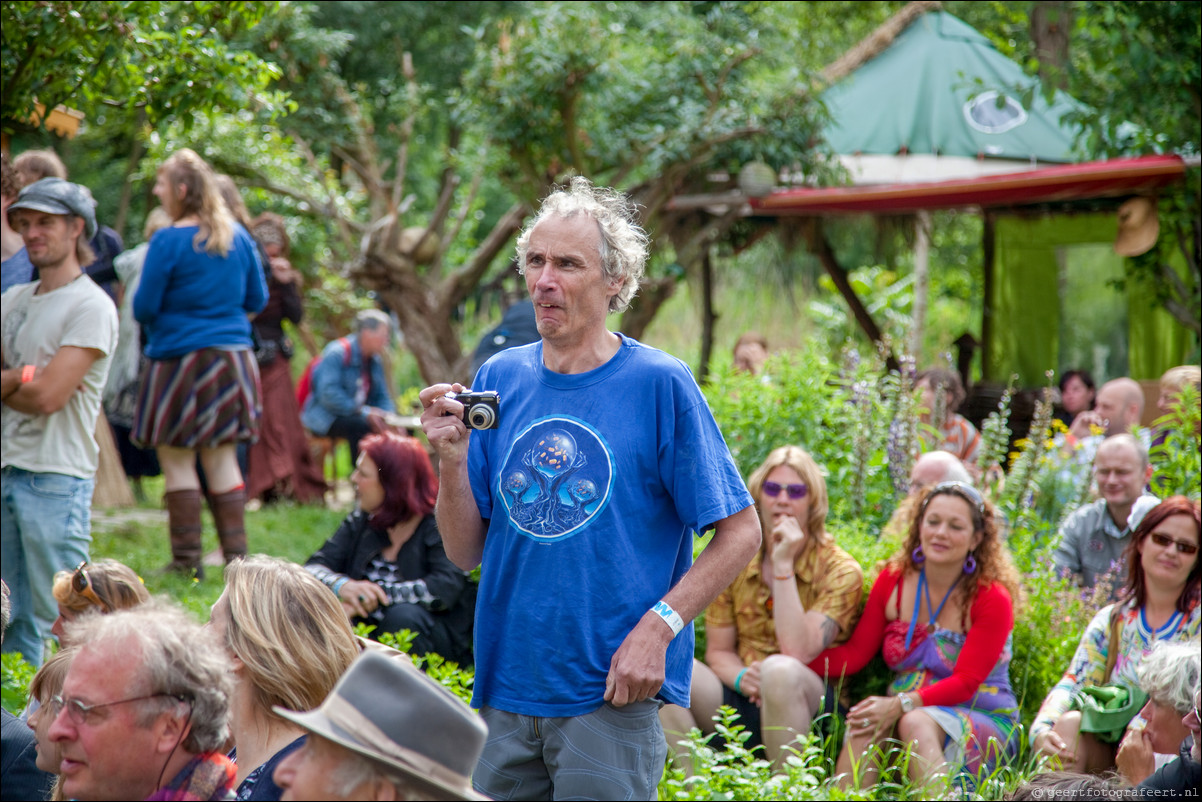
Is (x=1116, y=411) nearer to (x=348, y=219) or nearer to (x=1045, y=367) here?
(x=1045, y=367)

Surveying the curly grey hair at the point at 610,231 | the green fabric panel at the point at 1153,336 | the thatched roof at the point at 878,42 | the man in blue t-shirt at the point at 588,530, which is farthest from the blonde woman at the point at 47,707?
the thatched roof at the point at 878,42

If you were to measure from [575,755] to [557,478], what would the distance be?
60 cm

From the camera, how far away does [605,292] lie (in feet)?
9.16

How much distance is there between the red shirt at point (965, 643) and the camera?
4480mm

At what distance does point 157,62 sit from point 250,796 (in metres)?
3.63

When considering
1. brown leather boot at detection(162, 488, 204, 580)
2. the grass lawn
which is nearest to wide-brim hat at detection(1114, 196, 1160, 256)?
the grass lawn

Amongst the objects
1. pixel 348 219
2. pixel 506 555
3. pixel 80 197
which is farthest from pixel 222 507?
pixel 348 219

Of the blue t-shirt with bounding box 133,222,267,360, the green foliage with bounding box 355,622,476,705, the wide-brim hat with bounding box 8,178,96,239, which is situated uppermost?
the wide-brim hat with bounding box 8,178,96,239

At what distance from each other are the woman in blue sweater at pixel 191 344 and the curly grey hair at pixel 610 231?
353cm

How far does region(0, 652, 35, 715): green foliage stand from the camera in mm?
4332

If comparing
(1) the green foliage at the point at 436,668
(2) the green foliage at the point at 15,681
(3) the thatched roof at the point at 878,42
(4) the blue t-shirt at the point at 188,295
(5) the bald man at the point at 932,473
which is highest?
(3) the thatched roof at the point at 878,42

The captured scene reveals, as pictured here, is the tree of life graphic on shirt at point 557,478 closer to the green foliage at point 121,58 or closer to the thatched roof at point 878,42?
the green foliage at point 121,58

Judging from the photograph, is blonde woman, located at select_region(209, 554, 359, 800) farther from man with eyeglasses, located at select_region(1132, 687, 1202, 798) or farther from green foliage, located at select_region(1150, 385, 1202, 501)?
green foliage, located at select_region(1150, 385, 1202, 501)

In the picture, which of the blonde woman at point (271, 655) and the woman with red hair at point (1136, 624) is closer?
the blonde woman at point (271, 655)
